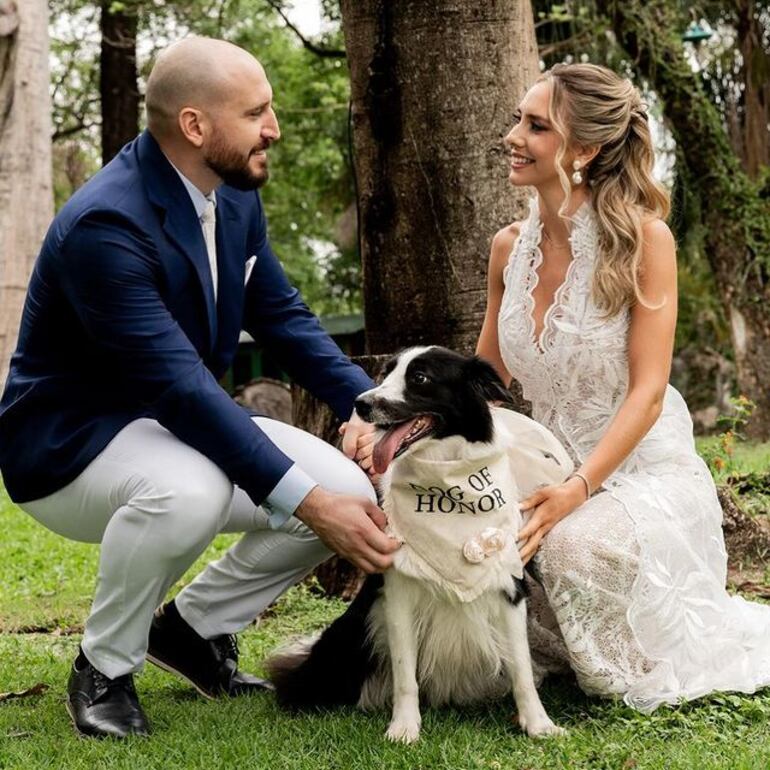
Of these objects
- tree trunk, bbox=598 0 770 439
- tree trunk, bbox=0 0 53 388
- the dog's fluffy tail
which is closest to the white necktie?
the dog's fluffy tail

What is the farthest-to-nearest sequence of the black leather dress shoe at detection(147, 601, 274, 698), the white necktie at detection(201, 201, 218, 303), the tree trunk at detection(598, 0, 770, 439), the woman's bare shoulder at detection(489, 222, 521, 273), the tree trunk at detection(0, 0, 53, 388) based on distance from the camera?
the tree trunk at detection(598, 0, 770, 439) → the tree trunk at detection(0, 0, 53, 388) → the woman's bare shoulder at detection(489, 222, 521, 273) → the black leather dress shoe at detection(147, 601, 274, 698) → the white necktie at detection(201, 201, 218, 303)

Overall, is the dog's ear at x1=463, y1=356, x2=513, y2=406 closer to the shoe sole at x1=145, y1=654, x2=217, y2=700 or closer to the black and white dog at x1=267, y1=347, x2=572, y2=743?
the black and white dog at x1=267, y1=347, x2=572, y2=743

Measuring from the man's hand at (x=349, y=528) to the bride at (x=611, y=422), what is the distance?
17.3 inches

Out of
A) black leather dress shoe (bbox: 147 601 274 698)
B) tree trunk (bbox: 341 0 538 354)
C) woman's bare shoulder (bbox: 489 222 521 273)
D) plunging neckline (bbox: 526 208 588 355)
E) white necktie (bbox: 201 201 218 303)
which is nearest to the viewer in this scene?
white necktie (bbox: 201 201 218 303)

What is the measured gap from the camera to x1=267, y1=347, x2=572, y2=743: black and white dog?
3.28 meters

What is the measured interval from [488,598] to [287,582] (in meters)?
0.86

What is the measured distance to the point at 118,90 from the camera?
17.8 metres

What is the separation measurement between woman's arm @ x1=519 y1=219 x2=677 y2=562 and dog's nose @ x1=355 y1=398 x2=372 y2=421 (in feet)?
1.98

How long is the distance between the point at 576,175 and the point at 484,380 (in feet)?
3.02

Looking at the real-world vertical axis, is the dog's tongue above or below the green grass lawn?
above

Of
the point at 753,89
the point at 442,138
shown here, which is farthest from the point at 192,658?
the point at 753,89

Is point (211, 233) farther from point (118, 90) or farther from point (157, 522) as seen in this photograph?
point (118, 90)

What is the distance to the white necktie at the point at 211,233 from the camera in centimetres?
372

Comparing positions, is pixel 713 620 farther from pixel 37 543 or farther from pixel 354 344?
pixel 354 344
